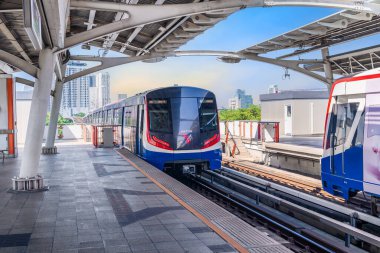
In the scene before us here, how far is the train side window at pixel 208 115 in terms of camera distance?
45.2ft

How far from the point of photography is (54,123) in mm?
21641

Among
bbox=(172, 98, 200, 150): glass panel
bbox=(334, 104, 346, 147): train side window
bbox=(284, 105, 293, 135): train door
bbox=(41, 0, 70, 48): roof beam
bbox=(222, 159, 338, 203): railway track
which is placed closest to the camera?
bbox=(41, 0, 70, 48): roof beam

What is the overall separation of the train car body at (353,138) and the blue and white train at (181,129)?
437cm

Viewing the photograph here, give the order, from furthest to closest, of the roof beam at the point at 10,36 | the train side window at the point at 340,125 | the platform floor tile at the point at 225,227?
1. the roof beam at the point at 10,36
2. the train side window at the point at 340,125
3. the platform floor tile at the point at 225,227

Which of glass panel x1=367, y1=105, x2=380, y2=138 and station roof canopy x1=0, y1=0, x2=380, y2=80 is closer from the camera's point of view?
glass panel x1=367, y1=105, x2=380, y2=138

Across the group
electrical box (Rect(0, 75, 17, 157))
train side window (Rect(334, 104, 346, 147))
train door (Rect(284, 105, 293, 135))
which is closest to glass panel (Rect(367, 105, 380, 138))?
train side window (Rect(334, 104, 346, 147))

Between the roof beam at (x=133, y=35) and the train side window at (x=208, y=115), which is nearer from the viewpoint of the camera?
the train side window at (x=208, y=115)

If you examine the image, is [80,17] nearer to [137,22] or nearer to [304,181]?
[137,22]

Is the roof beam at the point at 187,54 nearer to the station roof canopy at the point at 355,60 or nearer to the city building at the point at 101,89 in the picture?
the station roof canopy at the point at 355,60

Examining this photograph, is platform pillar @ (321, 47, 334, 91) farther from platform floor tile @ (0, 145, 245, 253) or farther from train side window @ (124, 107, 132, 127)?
platform floor tile @ (0, 145, 245, 253)

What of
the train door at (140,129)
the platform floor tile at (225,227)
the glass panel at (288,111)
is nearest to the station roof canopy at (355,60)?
the glass panel at (288,111)

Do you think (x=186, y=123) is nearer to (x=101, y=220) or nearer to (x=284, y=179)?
(x=284, y=179)

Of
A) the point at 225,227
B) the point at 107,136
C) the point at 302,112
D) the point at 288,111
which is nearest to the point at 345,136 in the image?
the point at 225,227

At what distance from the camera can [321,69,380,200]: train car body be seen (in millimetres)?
8305
